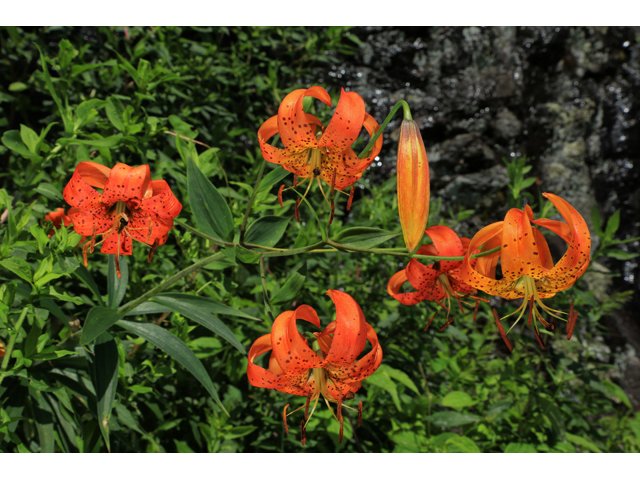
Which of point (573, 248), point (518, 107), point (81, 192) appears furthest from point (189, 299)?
point (518, 107)

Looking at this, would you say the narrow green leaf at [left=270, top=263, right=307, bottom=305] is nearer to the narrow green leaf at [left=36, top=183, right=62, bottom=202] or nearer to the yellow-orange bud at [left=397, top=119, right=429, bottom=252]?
the yellow-orange bud at [left=397, top=119, right=429, bottom=252]

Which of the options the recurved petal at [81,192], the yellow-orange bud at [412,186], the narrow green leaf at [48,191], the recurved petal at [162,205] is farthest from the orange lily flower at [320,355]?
the narrow green leaf at [48,191]

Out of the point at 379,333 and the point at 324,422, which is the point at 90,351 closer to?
the point at 324,422

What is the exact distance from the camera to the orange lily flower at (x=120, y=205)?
69 centimetres

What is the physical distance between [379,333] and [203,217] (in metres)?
0.75

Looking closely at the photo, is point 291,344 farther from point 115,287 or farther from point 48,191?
point 48,191

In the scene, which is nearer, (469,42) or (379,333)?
(379,333)

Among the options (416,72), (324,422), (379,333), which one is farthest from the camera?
(416,72)

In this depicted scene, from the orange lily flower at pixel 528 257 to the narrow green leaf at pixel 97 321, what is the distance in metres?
0.56

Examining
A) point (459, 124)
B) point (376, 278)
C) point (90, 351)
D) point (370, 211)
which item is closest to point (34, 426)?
point (90, 351)

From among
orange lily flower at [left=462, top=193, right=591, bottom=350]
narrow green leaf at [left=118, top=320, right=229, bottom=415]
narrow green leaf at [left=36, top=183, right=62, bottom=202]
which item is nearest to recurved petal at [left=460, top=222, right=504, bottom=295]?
orange lily flower at [left=462, top=193, right=591, bottom=350]

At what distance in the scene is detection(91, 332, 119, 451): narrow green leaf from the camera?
2.43 ft

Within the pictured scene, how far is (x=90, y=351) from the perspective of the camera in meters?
0.78

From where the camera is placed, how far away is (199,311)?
0.72 metres
